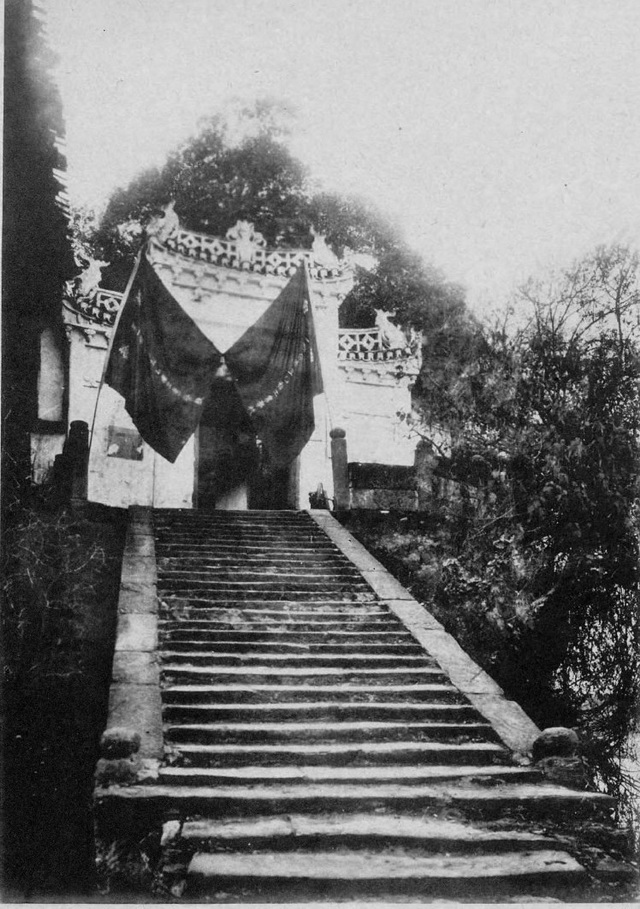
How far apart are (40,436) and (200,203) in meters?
3.38

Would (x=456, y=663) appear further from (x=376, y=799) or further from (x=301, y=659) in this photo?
(x=376, y=799)

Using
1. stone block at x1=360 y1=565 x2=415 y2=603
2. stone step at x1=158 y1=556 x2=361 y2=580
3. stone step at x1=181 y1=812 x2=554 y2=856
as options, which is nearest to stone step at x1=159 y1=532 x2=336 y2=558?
stone step at x1=158 y1=556 x2=361 y2=580

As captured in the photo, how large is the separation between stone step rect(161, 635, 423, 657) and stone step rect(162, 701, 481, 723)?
791mm

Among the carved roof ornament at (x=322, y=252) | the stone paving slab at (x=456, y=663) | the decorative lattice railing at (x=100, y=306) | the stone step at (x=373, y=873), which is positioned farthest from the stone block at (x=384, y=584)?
the carved roof ornament at (x=322, y=252)

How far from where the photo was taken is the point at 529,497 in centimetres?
812

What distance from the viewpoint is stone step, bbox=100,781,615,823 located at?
462 centimetres

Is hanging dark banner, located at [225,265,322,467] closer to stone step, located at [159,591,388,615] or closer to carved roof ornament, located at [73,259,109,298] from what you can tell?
carved roof ornament, located at [73,259,109,298]

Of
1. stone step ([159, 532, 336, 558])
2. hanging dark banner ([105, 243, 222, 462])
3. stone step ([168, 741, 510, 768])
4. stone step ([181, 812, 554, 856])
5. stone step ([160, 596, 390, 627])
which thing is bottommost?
stone step ([181, 812, 554, 856])

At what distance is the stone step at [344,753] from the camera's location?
5199 mm

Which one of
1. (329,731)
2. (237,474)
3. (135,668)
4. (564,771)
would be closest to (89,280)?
(237,474)

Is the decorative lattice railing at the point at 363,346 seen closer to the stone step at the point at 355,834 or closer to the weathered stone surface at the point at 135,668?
the weathered stone surface at the point at 135,668

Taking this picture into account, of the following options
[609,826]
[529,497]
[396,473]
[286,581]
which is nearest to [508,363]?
[529,497]

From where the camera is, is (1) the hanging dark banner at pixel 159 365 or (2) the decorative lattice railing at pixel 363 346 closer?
(1) the hanging dark banner at pixel 159 365

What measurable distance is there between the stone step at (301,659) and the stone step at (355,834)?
185cm
